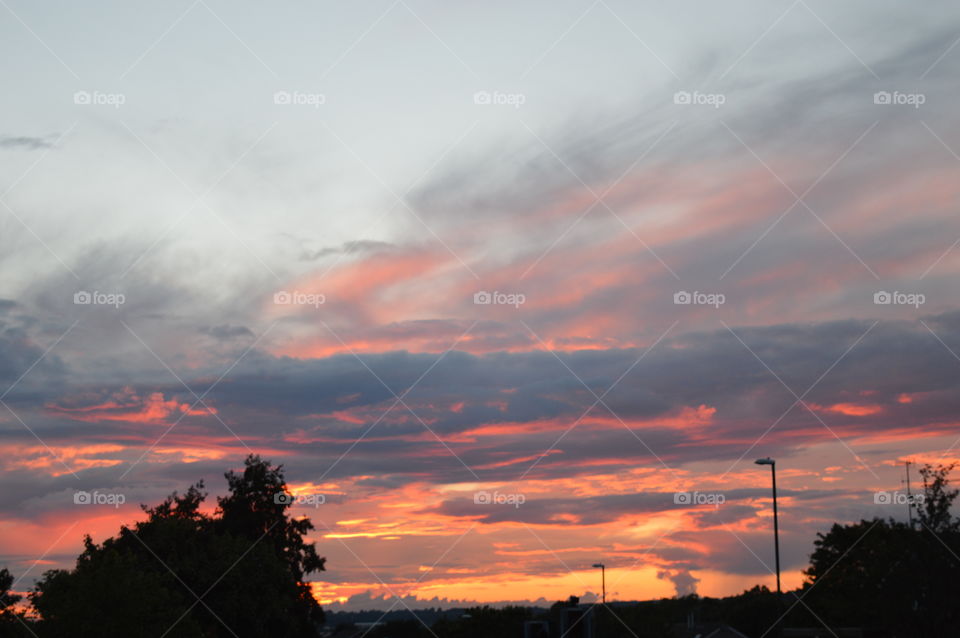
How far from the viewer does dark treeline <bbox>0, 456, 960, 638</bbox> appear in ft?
117

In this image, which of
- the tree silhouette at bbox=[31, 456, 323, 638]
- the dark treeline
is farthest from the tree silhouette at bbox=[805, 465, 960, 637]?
the tree silhouette at bbox=[31, 456, 323, 638]

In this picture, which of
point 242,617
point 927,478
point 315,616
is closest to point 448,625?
point 315,616

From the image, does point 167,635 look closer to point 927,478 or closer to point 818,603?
point 927,478

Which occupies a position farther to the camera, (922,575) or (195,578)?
(195,578)

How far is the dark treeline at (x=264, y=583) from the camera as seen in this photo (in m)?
35.7

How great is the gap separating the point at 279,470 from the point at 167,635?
1216 inches

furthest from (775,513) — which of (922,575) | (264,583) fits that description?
(264,583)

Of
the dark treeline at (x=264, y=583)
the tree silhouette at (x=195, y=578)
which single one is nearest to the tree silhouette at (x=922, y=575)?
the dark treeline at (x=264, y=583)

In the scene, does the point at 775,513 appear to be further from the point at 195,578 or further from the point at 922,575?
the point at 195,578

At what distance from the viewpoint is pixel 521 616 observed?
87500 millimetres

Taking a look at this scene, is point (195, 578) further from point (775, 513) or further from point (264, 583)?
point (775, 513)

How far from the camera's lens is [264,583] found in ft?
193

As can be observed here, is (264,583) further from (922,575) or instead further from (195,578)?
(922,575)

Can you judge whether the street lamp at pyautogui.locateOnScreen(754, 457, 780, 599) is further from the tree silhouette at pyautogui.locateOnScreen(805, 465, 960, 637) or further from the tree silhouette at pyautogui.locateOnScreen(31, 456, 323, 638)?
the tree silhouette at pyautogui.locateOnScreen(31, 456, 323, 638)
